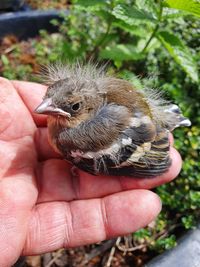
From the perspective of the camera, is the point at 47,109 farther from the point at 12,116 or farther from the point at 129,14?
the point at 129,14

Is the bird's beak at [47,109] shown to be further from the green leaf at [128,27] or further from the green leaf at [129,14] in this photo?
the green leaf at [128,27]

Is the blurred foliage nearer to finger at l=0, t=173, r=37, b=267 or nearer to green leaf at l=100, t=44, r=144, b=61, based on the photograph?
green leaf at l=100, t=44, r=144, b=61

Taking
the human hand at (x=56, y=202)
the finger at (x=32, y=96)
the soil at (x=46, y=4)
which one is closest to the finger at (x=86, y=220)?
the human hand at (x=56, y=202)

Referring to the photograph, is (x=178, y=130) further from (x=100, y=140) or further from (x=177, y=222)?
(x=100, y=140)

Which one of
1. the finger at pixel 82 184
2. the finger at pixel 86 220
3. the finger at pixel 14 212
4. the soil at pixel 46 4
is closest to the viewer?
the finger at pixel 14 212

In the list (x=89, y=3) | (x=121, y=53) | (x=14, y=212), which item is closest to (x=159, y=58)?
(x=121, y=53)

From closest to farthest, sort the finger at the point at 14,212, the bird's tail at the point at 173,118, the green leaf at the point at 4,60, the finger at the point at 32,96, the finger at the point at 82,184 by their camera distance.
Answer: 1. the finger at the point at 14,212
2. the finger at the point at 82,184
3. the bird's tail at the point at 173,118
4. the finger at the point at 32,96
5. the green leaf at the point at 4,60

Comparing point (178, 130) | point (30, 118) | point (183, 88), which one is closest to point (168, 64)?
point (183, 88)
